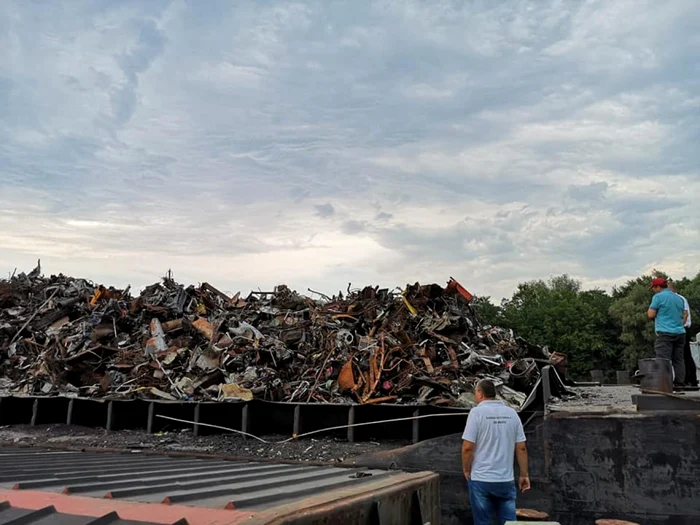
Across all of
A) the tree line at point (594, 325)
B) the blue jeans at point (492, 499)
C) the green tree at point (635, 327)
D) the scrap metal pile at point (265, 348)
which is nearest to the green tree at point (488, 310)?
the tree line at point (594, 325)

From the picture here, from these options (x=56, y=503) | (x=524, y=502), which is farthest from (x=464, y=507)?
(x=56, y=503)

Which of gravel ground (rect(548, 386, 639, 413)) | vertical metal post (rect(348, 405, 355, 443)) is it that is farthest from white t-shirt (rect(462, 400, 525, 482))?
vertical metal post (rect(348, 405, 355, 443))

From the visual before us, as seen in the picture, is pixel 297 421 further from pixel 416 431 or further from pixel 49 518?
pixel 49 518

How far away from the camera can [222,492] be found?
2.85 meters

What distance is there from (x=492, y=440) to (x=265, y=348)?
241 inches

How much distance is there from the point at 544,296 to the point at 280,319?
41355mm

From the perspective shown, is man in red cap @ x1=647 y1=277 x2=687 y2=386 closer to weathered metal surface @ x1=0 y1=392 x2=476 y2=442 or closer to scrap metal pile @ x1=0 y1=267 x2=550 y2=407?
scrap metal pile @ x1=0 y1=267 x2=550 y2=407

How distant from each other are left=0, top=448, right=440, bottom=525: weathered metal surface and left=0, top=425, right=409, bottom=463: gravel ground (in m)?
3.59

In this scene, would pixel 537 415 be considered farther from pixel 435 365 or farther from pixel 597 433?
pixel 435 365

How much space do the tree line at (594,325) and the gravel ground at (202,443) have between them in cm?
2967

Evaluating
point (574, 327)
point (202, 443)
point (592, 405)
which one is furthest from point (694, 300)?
point (202, 443)

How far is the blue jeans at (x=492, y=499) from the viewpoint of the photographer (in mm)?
5031

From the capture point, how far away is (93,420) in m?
10.2

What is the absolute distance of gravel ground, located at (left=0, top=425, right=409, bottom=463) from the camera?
788 cm
